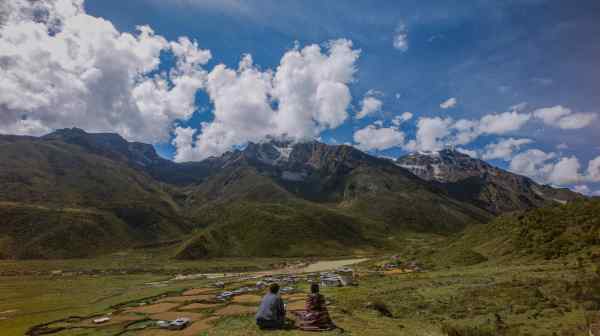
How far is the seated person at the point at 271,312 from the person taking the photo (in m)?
19.8

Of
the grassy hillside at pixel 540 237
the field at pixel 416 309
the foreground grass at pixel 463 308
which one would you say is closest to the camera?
the foreground grass at pixel 463 308

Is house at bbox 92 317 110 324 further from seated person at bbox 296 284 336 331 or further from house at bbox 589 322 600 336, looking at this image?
house at bbox 589 322 600 336

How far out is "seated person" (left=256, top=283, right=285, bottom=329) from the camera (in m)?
19.8

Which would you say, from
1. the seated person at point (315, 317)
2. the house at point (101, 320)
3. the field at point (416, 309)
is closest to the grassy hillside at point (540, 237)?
the field at point (416, 309)

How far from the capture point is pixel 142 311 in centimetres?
3762

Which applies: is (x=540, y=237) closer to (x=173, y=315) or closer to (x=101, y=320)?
(x=173, y=315)

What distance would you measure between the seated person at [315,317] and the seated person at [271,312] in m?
1.46

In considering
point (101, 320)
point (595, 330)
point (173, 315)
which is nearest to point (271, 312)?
point (595, 330)

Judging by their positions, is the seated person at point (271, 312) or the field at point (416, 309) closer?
the seated person at point (271, 312)

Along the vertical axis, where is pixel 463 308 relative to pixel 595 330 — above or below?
below

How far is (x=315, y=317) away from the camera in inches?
790

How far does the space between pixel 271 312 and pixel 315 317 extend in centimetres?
272

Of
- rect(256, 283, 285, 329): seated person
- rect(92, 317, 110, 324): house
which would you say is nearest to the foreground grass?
rect(256, 283, 285, 329): seated person

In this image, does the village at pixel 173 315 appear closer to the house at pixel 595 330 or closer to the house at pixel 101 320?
the house at pixel 101 320
